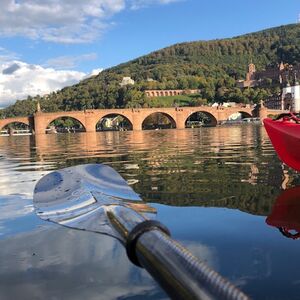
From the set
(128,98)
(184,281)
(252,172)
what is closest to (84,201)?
(184,281)

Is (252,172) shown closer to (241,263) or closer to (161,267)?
(241,263)

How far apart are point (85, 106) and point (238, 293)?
134 m

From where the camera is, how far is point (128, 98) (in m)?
127

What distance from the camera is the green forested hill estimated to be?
442 feet

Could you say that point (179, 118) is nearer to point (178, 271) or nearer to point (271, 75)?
point (271, 75)

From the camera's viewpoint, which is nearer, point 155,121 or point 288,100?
point 155,121

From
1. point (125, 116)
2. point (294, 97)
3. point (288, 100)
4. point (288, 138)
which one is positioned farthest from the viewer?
point (288, 100)

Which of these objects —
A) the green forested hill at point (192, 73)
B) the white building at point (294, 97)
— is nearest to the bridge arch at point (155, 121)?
the green forested hill at point (192, 73)

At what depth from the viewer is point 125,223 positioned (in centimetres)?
248

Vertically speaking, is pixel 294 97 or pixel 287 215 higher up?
pixel 294 97

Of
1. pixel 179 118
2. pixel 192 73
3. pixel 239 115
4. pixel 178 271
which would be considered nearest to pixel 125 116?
pixel 179 118

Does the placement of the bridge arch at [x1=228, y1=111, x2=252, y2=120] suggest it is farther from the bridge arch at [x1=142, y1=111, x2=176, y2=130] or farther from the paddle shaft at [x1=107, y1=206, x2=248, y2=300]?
the paddle shaft at [x1=107, y1=206, x2=248, y2=300]

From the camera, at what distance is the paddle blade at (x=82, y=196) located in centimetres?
346

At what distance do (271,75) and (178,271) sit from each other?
6634 inches
